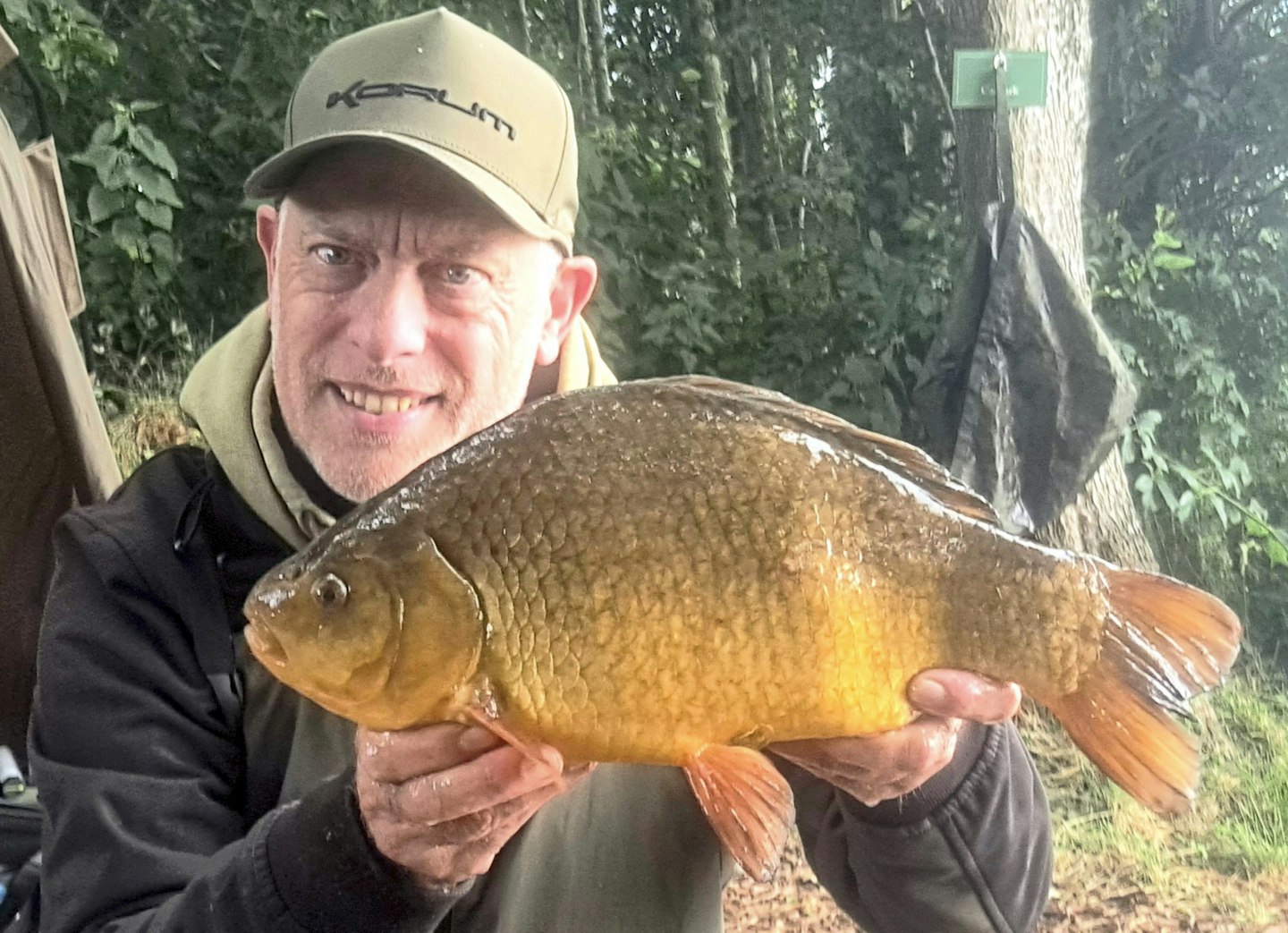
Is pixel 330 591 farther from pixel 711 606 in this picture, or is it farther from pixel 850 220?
pixel 850 220

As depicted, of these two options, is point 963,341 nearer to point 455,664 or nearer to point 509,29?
point 509,29

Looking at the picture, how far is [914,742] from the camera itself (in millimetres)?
630

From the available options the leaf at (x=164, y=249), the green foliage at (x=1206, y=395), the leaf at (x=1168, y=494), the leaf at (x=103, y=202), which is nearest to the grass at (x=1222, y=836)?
the green foliage at (x=1206, y=395)

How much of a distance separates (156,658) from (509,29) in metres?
0.84

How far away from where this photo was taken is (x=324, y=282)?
31.5 inches

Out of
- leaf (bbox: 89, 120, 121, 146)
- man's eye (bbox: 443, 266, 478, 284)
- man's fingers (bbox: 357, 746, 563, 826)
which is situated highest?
leaf (bbox: 89, 120, 121, 146)

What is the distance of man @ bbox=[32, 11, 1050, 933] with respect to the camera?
0.78m

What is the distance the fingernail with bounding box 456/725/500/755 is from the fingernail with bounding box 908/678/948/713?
0.77 feet

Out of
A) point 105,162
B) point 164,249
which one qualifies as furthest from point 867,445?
point 105,162

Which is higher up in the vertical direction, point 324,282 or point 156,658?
point 324,282

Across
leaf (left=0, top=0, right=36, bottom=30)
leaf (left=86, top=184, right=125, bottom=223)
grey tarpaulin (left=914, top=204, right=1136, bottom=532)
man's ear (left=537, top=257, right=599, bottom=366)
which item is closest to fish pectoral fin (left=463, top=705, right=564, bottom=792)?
man's ear (left=537, top=257, right=599, bottom=366)

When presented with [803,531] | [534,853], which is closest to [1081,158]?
[803,531]

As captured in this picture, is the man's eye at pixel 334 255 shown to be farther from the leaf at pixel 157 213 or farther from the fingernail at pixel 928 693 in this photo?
the leaf at pixel 157 213

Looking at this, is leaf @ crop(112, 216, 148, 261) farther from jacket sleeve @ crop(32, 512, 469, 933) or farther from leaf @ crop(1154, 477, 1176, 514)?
leaf @ crop(1154, 477, 1176, 514)
